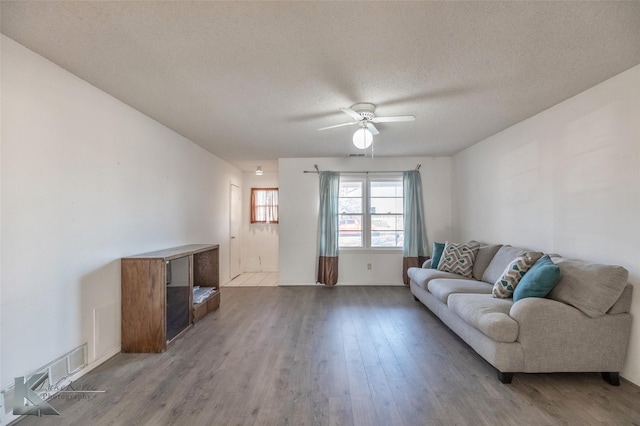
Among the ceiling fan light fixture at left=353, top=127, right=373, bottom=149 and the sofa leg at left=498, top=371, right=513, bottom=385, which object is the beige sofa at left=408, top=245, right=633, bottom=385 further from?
the ceiling fan light fixture at left=353, top=127, right=373, bottom=149

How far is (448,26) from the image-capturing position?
5.66 feet

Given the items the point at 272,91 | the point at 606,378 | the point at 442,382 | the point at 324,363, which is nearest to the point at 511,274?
the point at 606,378

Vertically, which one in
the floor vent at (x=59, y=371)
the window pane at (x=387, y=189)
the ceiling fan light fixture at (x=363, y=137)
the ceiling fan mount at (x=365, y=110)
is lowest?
the floor vent at (x=59, y=371)

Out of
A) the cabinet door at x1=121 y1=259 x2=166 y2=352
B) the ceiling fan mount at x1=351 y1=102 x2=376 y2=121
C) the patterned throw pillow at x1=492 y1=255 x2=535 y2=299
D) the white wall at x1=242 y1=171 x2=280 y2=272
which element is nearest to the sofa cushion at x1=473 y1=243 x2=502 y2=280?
the patterned throw pillow at x1=492 y1=255 x2=535 y2=299

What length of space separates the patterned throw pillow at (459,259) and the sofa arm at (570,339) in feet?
5.43

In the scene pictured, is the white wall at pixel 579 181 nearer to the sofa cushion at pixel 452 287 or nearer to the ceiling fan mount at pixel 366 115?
the sofa cushion at pixel 452 287

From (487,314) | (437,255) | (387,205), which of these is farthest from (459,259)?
(387,205)

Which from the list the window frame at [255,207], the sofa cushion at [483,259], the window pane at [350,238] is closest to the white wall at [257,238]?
the window frame at [255,207]

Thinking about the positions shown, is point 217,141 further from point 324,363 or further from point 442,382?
point 442,382

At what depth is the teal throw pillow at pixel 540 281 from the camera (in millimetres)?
2398

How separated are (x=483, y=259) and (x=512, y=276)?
3.62ft

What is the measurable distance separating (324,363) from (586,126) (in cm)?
324

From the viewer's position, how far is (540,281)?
7.95ft

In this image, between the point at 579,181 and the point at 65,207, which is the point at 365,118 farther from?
the point at 65,207
